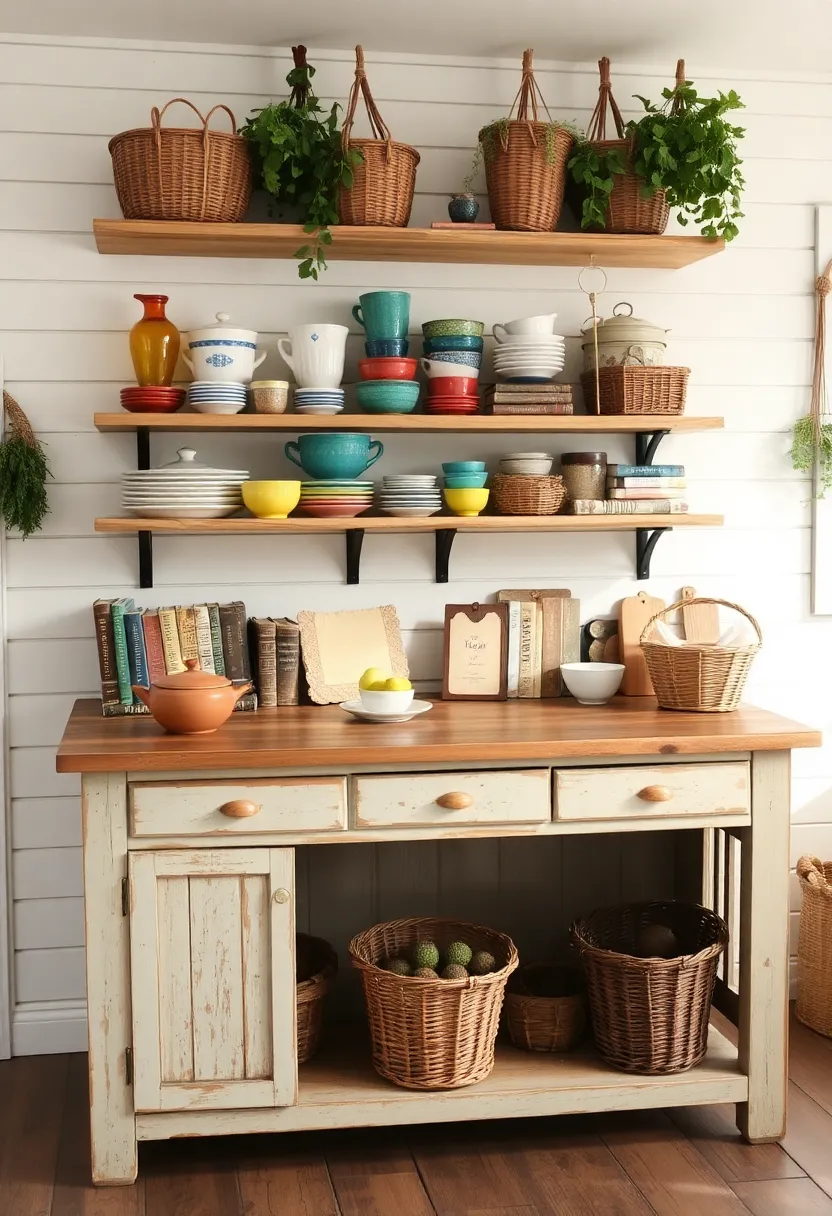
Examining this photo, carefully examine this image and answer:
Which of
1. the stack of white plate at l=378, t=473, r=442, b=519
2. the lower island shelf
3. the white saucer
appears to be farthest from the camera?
the stack of white plate at l=378, t=473, r=442, b=519

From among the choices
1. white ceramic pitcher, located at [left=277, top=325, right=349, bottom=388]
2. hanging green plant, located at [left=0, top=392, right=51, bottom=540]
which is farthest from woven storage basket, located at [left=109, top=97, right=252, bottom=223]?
hanging green plant, located at [left=0, top=392, right=51, bottom=540]

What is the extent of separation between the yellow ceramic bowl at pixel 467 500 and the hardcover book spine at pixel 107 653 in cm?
87

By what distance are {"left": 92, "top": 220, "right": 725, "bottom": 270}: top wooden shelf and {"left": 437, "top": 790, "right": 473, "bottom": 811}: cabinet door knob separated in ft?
4.37

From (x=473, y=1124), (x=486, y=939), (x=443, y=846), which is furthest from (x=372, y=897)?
(x=473, y=1124)

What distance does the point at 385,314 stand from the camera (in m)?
2.95

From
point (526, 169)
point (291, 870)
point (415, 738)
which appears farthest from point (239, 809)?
point (526, 169)

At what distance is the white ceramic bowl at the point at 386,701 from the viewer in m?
2.71

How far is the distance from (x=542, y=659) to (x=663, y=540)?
48 centimetres

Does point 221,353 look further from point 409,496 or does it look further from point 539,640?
point 539,640

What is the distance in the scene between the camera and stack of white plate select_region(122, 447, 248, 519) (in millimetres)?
2816

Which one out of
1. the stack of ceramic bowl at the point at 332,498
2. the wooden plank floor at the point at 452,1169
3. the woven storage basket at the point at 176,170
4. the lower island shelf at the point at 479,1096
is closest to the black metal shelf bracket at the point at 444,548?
the stack of ceramic bowl at the point at 332,498

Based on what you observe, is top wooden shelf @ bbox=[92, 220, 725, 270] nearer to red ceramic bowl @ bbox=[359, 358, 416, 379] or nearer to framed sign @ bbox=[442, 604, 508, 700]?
red ceramic bowl @ bbox=[359, 358, 416, 379]

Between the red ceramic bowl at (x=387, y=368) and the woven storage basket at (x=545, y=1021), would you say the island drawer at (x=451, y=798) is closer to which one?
the woven storage basket at (x=545, y=1021)

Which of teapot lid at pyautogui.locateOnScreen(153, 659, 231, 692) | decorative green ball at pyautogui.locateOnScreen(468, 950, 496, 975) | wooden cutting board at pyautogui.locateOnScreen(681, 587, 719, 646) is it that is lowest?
decorative green ball at pyautogui.locateOnScreen(468, 950, 496, 975)
